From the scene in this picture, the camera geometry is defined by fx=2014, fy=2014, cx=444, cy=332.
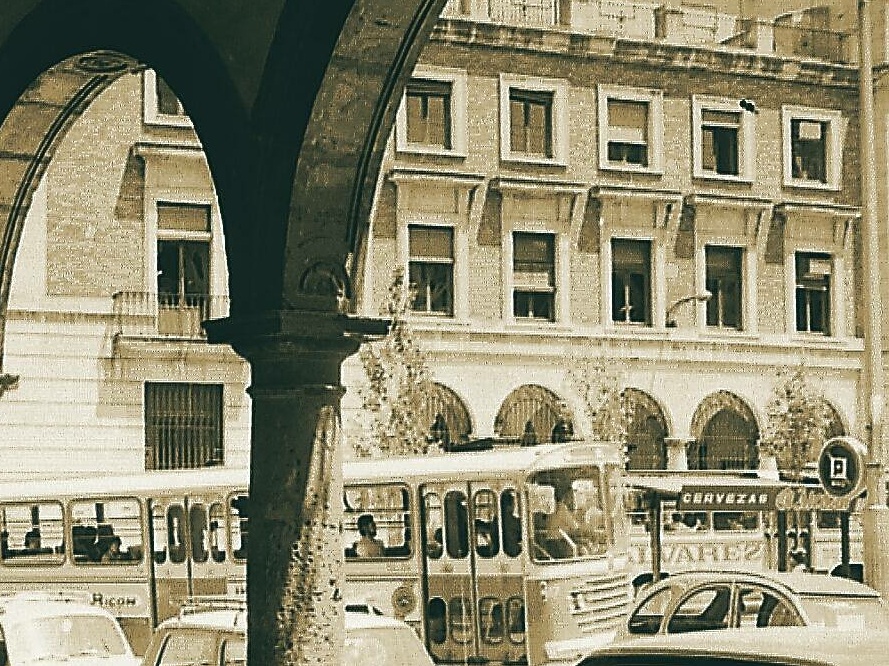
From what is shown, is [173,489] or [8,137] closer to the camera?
[8,137]

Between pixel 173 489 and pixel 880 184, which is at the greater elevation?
pixel 880 184

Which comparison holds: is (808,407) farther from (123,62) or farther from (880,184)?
(123,62)

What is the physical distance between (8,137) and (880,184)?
36573 millimetres

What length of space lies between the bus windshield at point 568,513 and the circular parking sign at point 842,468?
3109 millimetres

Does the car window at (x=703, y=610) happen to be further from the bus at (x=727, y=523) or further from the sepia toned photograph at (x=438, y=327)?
the bus at (x=727, y=523)

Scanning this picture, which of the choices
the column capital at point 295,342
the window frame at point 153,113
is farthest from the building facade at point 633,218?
the column capital at point 295,342

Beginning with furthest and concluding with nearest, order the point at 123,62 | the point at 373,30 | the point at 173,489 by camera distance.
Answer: the point at 173,489 < the point at 123,62 < the point at 373,30

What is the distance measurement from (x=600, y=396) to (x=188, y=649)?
94.2ft

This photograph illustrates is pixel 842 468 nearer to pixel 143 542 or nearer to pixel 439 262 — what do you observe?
pixel 143 542

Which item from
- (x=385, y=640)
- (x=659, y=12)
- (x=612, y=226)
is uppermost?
(x=659, y=12)

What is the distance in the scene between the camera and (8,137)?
1123 centimetres

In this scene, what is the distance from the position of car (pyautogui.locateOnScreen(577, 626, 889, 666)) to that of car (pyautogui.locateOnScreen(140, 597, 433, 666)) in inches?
283

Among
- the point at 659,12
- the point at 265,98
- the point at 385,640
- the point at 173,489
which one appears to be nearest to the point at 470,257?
the point at 659,12

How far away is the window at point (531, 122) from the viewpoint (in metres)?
42.4
